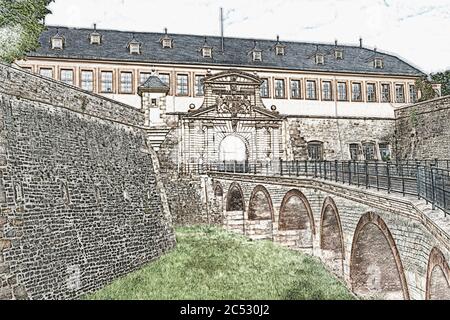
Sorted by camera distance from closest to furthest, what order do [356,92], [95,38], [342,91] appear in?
[95,38]
[342,91]
[356,92]

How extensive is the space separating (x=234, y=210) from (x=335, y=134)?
1000 centimetres

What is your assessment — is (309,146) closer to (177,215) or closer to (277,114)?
(277,114)

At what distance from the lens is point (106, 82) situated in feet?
87.1

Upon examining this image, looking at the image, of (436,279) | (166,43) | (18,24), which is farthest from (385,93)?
(436,279)

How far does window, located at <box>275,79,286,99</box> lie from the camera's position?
2939 centimetres

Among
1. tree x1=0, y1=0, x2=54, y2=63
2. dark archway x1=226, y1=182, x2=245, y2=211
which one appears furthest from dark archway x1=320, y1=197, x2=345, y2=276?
tree x1=0, y1=0, x2=54, y2=63

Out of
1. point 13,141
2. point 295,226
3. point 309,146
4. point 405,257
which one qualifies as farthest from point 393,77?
point 13,141

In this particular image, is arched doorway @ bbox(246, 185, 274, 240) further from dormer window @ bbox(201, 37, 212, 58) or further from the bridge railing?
dormer window @ bbox(201, 37, 212, 58)

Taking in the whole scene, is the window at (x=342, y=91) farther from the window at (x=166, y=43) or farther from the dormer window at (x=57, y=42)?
the dormer window at (x=57, y=42)

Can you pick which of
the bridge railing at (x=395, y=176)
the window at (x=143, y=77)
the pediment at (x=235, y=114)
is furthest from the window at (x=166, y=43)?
the bridge railing at (x=395, y=176)

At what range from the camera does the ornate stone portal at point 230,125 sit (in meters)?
25.6

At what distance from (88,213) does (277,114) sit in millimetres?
16776

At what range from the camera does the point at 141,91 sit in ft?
60.3

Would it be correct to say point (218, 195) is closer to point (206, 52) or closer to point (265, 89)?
point (265, 89)
